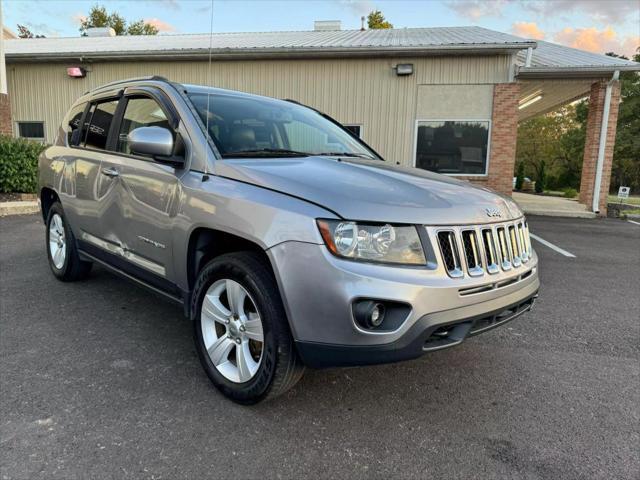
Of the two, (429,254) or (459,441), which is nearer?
(429,254)

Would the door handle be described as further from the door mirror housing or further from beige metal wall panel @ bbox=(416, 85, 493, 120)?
beige metal wall panel @ bbox=(416, 85, 493, 120)

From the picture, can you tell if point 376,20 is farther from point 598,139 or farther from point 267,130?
point 267,130

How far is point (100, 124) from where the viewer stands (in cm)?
401

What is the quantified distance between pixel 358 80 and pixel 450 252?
37.4 ft

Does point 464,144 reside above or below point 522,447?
above

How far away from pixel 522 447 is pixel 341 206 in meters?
1.44

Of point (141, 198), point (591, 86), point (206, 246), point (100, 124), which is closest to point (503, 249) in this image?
point (206, 246)

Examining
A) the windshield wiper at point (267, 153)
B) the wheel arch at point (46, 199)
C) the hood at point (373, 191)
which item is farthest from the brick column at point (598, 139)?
the wheel arch at point (46, 199)

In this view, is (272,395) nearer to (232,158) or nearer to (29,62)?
(232,158)

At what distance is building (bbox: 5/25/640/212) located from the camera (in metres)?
12.0

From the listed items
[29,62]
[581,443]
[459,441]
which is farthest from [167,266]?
[29,62]

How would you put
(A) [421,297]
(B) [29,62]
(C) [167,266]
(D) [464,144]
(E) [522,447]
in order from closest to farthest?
(A) [421,297] → (E) [522,447] → (C) [167,266] → (D) [464,144] → (B) [29,62]

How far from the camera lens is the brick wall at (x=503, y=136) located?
39.6ft

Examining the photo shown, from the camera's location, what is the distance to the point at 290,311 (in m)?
2.22
